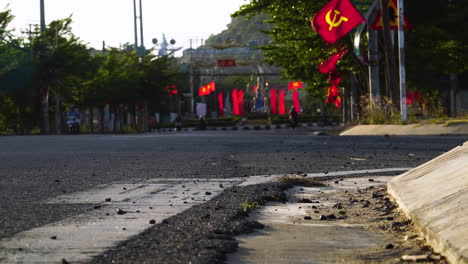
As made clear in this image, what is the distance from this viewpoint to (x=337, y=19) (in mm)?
25391

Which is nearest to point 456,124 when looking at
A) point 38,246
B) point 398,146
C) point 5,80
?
point 398,146

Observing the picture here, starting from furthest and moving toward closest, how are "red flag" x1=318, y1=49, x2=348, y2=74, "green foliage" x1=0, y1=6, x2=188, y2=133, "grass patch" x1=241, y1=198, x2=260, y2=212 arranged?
1. "green foliage" x1=0, y1=6, x2=188, y2=133
2. "red flag" x1=318, y1=49, x2=348, y2=74
3. "grass patch" x1=241, y1=198, x2=260, y2=212

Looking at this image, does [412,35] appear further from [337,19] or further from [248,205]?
[248,205]

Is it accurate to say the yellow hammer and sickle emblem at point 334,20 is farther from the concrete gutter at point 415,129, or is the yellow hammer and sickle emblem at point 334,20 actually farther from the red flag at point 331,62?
the red flag at point 331,62

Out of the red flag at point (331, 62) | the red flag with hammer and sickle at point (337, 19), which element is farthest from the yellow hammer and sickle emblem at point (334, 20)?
the red flag at point (331, 62)

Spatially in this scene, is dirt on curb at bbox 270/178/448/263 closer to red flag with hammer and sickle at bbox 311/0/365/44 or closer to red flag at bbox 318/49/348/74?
red flag with hammer and sickle at bbox 311/0/365/44

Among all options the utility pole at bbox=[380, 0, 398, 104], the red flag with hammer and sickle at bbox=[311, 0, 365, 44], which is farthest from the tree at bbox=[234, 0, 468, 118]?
the red flag with hammer and sickle at bbox=[311, 0, 365, 44]

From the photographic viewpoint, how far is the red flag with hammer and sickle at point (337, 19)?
25.0 metres

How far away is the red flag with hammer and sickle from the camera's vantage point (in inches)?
982

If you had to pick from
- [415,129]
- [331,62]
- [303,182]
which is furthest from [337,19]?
[303,182]

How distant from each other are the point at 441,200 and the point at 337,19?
21196mm

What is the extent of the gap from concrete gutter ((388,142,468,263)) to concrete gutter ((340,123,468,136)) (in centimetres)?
1307

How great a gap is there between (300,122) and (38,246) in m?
69.3

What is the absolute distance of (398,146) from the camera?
15703 mm
